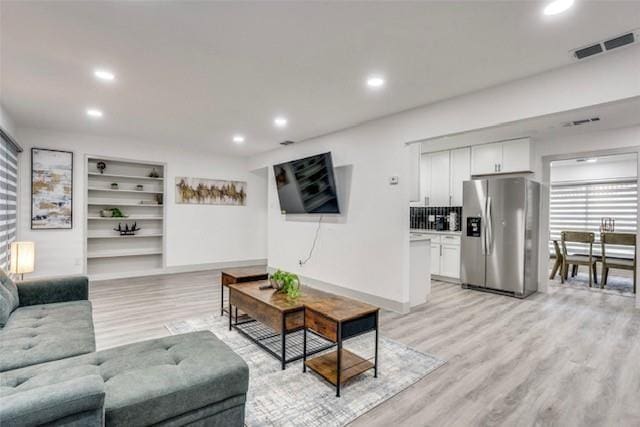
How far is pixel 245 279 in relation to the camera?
144 inches

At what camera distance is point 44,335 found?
6.84ft

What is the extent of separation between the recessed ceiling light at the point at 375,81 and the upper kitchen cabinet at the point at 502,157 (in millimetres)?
3245

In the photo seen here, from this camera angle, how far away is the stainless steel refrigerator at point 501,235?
16.2 feet

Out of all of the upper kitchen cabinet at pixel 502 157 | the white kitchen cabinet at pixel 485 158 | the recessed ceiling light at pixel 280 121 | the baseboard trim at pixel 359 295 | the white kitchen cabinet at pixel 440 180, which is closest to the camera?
the baseboard trim at pixel 359 295

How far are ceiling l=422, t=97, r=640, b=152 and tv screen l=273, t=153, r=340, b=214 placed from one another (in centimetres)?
153

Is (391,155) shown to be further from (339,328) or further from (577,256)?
(577,256)

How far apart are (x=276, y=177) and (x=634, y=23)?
4.99 metres

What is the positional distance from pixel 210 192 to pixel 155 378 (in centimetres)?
588

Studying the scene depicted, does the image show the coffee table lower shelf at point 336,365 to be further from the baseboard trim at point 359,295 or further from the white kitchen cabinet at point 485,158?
the white kitchen cabinet at point 485,158

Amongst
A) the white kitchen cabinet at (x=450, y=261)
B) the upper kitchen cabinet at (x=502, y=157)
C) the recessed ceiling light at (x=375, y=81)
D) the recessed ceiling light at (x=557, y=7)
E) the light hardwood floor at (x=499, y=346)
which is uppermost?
the recessed ceiling light at (x=375, y=81)

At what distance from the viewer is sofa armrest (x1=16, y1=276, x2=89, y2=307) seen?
2.76 m

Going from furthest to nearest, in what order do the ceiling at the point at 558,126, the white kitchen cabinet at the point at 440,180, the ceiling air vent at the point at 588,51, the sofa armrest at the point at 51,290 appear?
the white kitchen cabinet at the point at 440,180
the ceiling at the point at 558,126
the sofa armrest at the point at 51,290
the ceiling air vent at the point at 588,51

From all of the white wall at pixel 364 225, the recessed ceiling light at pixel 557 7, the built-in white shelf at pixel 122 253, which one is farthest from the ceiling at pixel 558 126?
the built-in white shelf at pixel 122 253

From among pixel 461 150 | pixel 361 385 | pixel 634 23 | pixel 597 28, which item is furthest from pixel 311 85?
pixel 461 150
